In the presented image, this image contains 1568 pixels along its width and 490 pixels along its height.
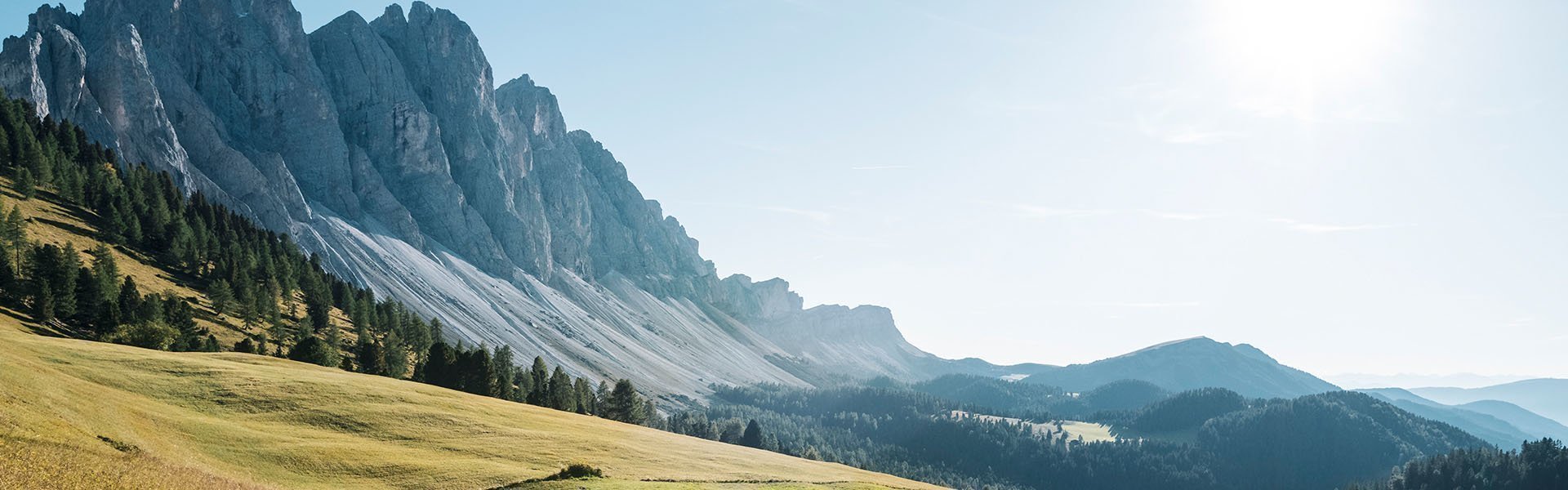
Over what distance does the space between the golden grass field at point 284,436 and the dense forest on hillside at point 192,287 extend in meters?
16.1

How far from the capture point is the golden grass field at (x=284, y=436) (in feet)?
96.0

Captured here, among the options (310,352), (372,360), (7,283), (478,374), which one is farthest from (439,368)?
(7,283)

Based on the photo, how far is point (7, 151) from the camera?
413 ft

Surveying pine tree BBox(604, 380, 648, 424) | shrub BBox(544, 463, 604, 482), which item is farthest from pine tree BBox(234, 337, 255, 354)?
shrub BBox(544, 463, 604, 482)

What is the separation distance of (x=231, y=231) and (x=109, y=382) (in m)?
116

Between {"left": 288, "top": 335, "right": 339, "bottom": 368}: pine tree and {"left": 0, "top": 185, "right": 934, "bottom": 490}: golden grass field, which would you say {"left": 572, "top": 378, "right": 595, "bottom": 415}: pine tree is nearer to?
{"left": 288, "top": 335, "right": 339, "bottom": 368}: pine tree

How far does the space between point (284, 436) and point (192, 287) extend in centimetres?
9689

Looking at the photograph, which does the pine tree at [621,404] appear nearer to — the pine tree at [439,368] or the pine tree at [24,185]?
the pine tree at [439,368]

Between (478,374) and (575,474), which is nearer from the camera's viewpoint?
(575,474)

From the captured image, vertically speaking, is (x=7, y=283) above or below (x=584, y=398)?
above

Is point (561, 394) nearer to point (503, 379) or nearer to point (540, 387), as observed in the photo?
point (540, 387)

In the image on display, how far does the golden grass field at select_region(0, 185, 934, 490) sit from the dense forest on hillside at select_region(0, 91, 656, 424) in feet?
→ 53.0

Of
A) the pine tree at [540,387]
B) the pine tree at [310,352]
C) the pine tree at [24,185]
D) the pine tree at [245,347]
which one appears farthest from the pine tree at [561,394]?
the pine tree at [24,185]

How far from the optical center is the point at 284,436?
146 feet
